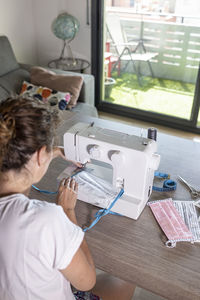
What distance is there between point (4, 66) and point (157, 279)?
286cm

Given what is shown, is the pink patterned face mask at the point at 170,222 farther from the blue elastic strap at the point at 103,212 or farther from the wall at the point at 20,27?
the wall at the point at 20,27

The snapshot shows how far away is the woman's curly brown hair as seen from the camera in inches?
30.5

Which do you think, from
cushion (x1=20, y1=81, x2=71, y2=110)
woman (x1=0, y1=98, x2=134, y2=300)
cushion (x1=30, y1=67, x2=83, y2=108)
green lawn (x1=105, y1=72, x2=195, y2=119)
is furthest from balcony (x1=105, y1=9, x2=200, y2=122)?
woman (x1=0, y1=98, x2=134, y2=300)

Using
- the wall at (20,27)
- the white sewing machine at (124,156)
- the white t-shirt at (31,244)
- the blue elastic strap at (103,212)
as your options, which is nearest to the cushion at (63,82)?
the wall at (20,27)

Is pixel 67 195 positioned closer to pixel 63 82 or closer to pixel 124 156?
pixel 124 156

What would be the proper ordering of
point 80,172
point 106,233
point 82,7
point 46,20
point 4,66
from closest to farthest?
point 106,233, point 80,172, point 4,66, point 82,7, point 46,20

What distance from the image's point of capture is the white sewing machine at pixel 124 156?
1143mm

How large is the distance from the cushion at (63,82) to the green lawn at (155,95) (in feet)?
3.32

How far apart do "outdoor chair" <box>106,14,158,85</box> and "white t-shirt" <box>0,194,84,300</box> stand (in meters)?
3.09

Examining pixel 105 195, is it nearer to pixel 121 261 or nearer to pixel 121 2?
pixel 121 261

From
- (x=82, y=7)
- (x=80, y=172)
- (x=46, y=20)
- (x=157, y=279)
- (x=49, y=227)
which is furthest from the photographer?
(x=46, y=20)

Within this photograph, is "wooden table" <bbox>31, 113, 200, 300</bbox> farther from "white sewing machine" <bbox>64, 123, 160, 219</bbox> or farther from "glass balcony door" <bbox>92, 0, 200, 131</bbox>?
"glass balcony door" <bbox>92, 0, 200, 131</bbox>

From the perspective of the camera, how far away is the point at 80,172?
1.36 metres

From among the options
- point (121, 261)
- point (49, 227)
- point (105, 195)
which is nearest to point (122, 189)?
point (105, 195)
